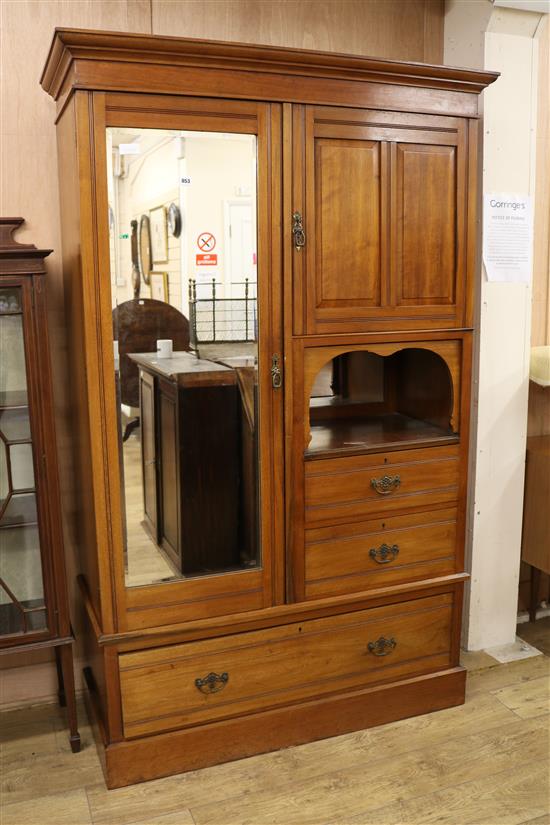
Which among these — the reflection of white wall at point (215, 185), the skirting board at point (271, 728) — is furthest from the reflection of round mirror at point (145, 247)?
the skirting board at point (271, 728)

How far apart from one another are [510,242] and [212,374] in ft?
4.24

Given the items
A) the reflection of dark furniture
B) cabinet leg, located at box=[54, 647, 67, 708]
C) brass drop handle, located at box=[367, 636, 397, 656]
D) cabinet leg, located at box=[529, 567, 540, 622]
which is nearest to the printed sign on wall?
the reflection of dark furniture

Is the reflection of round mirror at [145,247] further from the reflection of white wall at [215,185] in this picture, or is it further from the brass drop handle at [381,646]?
the brass drop handle at [381,646]

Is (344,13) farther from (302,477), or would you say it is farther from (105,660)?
(105,660)

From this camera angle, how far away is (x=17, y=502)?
2.44 meters

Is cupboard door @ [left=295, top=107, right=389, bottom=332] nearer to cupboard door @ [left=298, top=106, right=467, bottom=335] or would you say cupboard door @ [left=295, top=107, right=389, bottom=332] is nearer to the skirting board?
cupboard door @ [left=298, top=106, right=467, bottom=335]

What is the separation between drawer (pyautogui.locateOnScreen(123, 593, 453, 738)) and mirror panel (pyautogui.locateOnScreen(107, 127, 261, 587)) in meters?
0.26

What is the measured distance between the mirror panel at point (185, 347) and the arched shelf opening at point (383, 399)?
39 centimetres

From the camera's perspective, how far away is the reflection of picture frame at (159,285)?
7.17 feet

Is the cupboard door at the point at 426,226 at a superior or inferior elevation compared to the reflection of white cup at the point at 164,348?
superior

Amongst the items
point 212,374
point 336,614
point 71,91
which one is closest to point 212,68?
point 71,91

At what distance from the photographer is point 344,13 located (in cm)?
→ 285

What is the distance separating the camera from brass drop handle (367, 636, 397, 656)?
263 cm

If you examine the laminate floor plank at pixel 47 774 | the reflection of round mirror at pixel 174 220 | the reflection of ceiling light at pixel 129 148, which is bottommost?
the laminate floor plank at pixel 47 774
